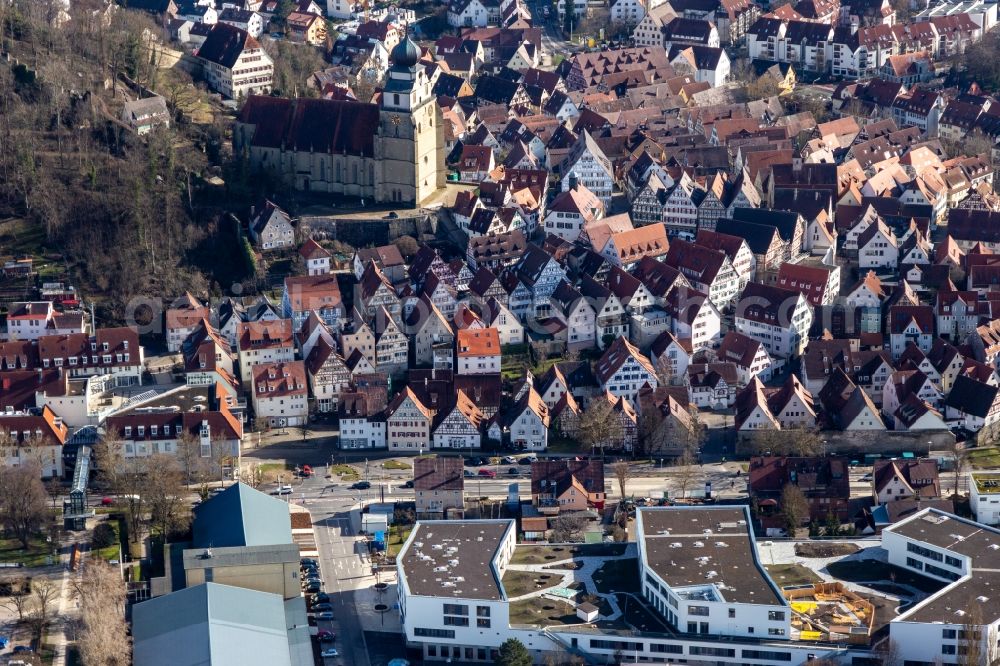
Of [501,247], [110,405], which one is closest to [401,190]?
[501,247]

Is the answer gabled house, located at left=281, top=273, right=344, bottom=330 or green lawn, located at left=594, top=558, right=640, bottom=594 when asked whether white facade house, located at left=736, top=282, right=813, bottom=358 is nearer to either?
gabled house, located at left=281, top=273, right=344, bottom=330

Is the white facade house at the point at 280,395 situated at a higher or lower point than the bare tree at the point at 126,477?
higher

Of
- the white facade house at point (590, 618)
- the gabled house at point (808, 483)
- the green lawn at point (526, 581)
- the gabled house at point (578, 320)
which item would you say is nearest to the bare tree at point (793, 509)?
the gabled house at point (808, 483)

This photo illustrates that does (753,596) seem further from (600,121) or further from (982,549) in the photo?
(600,121)

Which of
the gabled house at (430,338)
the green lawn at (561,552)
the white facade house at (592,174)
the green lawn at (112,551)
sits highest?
the white facade house at (592,174)

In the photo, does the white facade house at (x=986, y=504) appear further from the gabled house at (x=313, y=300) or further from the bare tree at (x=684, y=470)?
the gabled house at (x=313, y=300)

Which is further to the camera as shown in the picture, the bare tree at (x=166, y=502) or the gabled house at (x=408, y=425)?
the gabled house at (x=408, y=425)

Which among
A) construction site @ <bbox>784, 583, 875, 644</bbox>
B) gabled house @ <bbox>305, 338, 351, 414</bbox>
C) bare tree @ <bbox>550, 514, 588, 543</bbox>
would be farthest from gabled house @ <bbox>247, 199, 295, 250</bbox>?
construction site @ <bbox>784, 583, 875, 644</bbox>

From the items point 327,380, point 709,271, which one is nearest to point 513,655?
point 327,380
